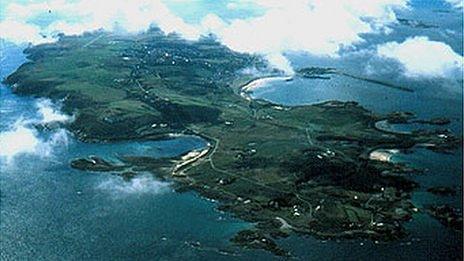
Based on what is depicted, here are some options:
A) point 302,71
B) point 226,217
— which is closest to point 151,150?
point 226,217

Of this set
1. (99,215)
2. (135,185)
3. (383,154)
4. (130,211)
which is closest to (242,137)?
(383,154)

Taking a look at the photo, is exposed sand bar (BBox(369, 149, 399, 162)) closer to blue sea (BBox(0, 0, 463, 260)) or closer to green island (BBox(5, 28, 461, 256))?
green island (BBox(5, 28, 461, 256))

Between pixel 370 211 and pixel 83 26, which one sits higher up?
pixel 370 211

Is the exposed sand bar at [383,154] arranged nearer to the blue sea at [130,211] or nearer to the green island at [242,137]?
the green island at [242,137]

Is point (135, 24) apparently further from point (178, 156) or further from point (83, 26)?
point (178, 156)

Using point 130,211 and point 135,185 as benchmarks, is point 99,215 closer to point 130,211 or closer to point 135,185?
point 130,211
